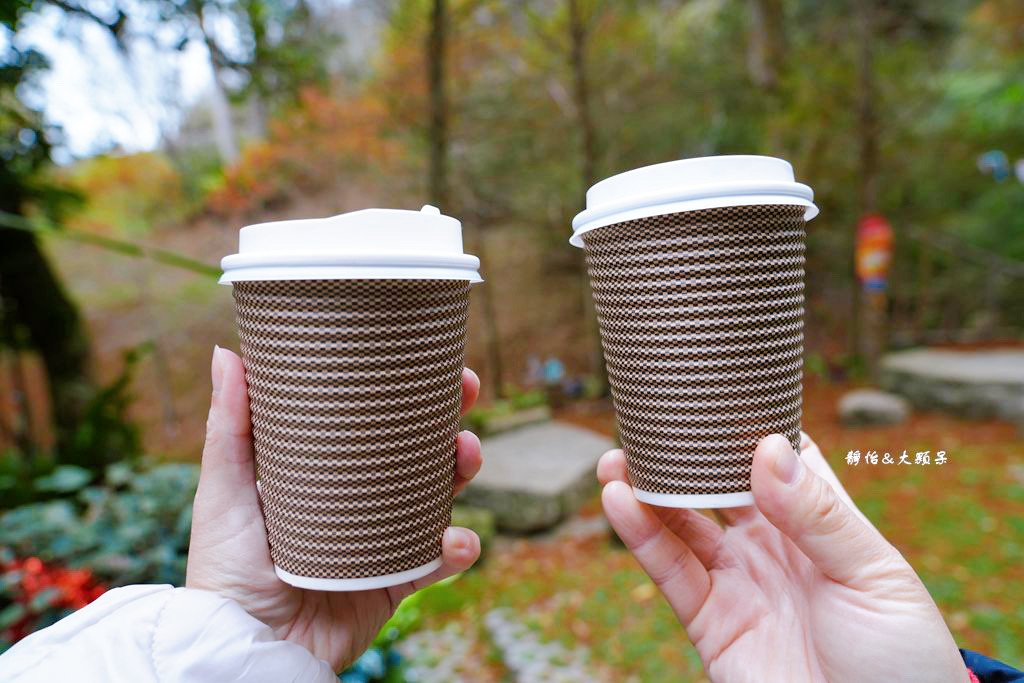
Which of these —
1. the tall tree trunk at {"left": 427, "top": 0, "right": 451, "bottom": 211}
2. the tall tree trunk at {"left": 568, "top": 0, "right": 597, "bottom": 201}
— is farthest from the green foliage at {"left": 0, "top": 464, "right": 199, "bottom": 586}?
the tall tree trunk at {"left": 568, "top": 0, "right": 597, "bottom": 201}

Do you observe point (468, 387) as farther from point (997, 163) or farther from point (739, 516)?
point (997, 163)

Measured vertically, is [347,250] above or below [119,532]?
above

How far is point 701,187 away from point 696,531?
0.80 metres

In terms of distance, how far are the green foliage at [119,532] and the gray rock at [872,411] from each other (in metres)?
5.70

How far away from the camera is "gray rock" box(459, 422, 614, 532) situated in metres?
4.61

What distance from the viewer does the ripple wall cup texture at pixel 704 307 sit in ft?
3.57

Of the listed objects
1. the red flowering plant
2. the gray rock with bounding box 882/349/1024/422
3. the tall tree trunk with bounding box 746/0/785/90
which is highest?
the tall tree trunk with bounding box 746/0/785/90

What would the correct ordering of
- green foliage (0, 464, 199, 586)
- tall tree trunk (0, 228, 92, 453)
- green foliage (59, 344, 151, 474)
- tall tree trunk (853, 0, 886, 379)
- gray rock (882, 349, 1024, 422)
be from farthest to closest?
tall tree trunk (853, 0, 886, 379), gray rock (882, 349, 1024, 422), tall tree trunk (0, 228, 92, 453), green foliage (59, 344, 151, 474), green foliage (0, 464, 199, 586)

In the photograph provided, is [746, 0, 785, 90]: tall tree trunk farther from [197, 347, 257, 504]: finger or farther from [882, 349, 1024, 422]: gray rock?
[197, 347, 257, 504]: finger

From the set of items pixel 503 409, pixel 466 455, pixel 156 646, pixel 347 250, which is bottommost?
pixel 503 409

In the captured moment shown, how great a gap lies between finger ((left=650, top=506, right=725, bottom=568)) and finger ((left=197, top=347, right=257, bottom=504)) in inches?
34.0

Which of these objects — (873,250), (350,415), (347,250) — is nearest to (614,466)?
(350,415)

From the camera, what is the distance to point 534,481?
15.7 ft

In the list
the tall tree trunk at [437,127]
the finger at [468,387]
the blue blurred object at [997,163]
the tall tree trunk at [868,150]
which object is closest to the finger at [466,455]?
the finger at [468,387]
